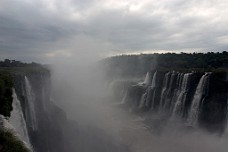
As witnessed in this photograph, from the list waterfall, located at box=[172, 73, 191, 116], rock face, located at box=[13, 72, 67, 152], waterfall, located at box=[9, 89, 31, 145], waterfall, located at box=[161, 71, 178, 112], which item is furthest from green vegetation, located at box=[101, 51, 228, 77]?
waterfall, located at box=[9, 89, 31, 145]

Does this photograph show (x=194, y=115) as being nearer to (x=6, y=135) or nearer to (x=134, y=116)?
(x=134, y=116)

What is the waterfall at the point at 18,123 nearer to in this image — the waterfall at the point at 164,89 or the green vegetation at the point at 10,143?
the green vegetation at the point at 10,143

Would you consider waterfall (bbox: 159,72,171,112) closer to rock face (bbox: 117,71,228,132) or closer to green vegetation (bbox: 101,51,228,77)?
rock face (bbox: 117,71,228,132)

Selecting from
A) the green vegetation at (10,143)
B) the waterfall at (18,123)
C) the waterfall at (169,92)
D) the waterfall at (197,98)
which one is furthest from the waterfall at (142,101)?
the green vegetation at (10,143)

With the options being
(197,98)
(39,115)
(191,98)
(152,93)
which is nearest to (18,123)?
(39,115)

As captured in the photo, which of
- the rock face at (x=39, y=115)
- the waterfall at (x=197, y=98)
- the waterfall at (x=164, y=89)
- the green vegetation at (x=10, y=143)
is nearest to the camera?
the green vegetation at (x=10, y=143)

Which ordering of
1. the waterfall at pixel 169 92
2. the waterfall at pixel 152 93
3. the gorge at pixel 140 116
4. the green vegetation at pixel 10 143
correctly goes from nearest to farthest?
the green vegetation at pixel 10 143 → the gorge at pixel 140 116 → the waterfall at pixel 169 92 → the waterfall at pixel 152 93

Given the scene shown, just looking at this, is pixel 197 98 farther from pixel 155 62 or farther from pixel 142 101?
pixel 155 62

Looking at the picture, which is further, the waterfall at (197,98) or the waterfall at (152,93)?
the waterfall at (152,93)
